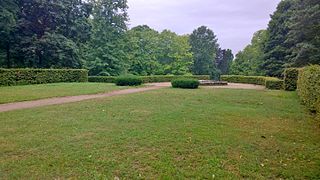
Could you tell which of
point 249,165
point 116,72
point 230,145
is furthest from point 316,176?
point 116,72

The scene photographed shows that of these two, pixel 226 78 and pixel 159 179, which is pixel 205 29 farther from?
pixel 159 179

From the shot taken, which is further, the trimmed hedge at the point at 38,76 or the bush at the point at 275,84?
the bush at the point at 275,84

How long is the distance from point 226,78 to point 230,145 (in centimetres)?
3148

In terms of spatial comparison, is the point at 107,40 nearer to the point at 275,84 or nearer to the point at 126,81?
the point at 126,81

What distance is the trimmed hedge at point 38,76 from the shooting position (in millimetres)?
20691

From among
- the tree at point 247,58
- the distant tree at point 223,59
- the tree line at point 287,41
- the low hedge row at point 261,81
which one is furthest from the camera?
the distant tree at point 223,59

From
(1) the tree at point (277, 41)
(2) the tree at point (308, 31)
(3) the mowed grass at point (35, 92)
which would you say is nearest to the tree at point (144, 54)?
(1) the tree at point (277, 41)

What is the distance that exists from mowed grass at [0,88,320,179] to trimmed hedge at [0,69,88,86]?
13.7 meters

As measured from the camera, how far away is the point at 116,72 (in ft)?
112

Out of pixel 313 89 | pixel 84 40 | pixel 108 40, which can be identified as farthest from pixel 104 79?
pixel 313 89

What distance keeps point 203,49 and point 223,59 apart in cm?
1732

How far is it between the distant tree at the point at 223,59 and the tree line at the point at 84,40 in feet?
84.9

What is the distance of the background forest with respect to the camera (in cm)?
2434

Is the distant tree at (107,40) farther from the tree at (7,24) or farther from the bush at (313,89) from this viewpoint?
the bush at (313,89)
